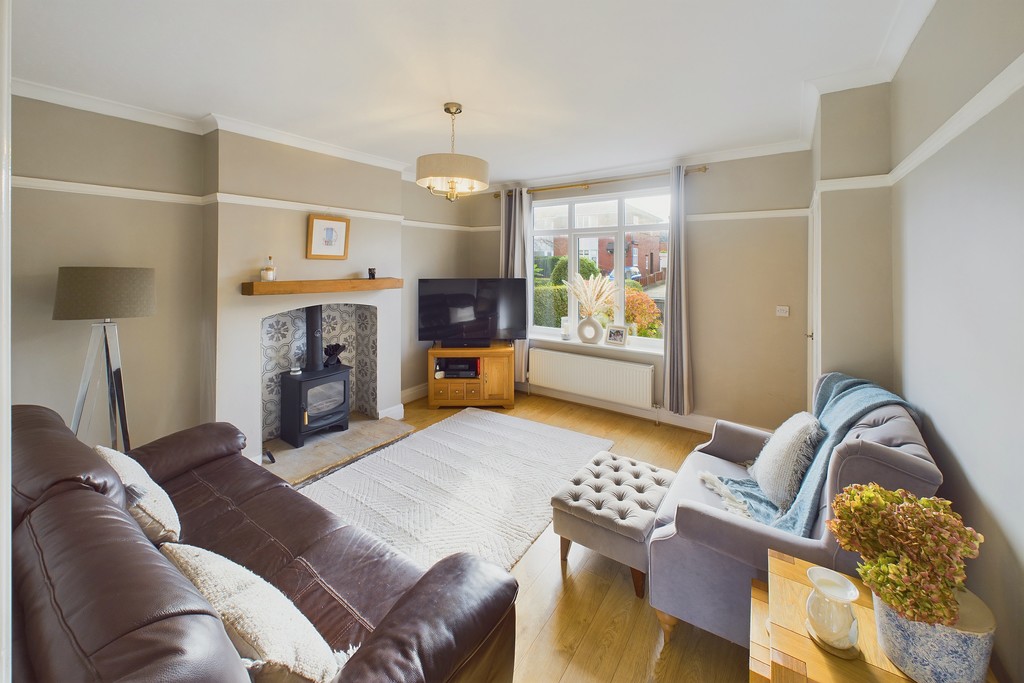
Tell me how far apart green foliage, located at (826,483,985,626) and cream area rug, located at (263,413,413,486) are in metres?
3.18

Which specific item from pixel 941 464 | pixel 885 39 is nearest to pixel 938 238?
pixel 941 464

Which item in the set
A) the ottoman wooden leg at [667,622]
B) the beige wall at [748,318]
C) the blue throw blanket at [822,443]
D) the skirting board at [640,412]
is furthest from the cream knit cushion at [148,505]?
the beige wall at [748,318]

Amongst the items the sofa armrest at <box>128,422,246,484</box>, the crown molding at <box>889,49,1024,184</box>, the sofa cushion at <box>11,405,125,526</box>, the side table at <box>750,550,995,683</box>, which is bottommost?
the side table at <box>750,550,995,683</box>

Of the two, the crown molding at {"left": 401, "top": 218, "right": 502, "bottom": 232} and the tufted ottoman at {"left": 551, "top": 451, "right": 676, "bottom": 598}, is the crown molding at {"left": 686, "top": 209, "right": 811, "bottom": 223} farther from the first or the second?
the tufted ottoman at {"left": 551, "top": 451, "right": 676, "bottom": 598}

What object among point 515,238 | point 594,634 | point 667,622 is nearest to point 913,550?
point 667,622

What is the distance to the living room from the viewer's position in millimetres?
1284

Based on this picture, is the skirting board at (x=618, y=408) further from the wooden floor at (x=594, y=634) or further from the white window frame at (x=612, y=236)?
the wooden floor at (x=594, y=634)

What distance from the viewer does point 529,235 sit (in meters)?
5.14

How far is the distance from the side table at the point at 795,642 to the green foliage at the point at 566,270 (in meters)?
3.81

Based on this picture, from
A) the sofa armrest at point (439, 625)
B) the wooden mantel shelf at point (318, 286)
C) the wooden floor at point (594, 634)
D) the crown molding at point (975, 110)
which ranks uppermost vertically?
the crown molding at point (975, 110)

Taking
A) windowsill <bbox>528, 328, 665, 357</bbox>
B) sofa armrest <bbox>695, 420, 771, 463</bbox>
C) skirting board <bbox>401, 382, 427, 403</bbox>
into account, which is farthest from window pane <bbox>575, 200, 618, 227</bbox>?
sofa armrest <bbox>695, 420, 771, 463</bbox>

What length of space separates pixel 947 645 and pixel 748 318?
3244 millimetres

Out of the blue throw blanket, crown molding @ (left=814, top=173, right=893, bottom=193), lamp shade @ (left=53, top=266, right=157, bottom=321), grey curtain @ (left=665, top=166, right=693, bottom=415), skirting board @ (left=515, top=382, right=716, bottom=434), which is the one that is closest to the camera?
the blue throw blanket

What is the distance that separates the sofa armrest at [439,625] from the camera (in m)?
0.99
